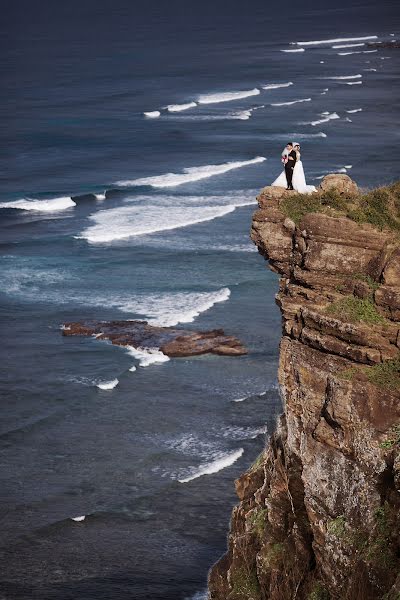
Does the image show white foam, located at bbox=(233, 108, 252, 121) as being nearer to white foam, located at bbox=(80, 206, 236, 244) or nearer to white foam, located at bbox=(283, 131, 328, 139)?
white foam, located at bbox=(283, 131, 328, 139)

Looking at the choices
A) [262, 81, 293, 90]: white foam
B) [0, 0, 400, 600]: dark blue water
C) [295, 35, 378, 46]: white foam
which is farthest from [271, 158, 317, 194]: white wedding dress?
[295, 35, 378, 46]: white foam

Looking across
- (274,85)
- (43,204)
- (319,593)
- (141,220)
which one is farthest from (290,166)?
(274,85)

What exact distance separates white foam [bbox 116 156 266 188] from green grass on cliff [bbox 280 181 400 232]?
57.5 metres

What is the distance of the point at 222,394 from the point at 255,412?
2.19m

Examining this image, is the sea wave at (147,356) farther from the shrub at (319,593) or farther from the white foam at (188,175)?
the white foam at (188,175)

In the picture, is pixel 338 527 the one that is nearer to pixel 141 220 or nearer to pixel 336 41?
pixel 141 220

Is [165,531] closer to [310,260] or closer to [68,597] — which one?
[68,597]

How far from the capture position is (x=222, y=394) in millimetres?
40719

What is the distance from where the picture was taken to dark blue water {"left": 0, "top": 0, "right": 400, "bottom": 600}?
103 ft

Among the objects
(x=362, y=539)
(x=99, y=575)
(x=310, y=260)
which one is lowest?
(x=99, y=575)

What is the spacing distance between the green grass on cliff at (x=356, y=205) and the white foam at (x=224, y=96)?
10017cm

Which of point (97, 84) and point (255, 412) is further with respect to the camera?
point (97, 84)

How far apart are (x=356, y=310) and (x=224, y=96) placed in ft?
349

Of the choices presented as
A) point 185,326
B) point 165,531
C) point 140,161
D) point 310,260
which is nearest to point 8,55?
point 140,161
